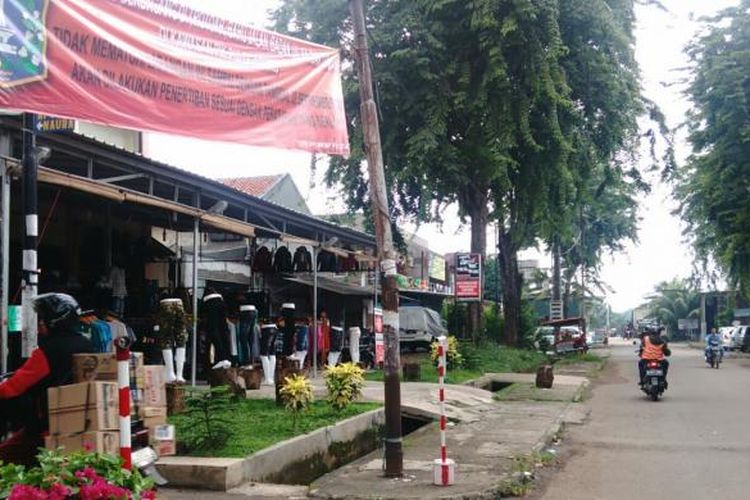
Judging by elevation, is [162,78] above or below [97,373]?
above

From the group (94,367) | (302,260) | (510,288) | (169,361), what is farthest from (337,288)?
(94,367)

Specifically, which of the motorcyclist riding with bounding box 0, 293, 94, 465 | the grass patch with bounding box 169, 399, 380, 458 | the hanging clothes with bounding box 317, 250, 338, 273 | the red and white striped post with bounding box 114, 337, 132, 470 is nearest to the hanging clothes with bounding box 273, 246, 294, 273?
the hanging clothes with bounding box 317, 250, 338, 273

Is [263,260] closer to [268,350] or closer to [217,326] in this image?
[268,350]

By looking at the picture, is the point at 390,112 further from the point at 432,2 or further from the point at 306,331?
the point at 306,331

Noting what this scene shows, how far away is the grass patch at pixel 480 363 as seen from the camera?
19.1 m

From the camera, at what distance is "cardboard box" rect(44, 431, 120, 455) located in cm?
508

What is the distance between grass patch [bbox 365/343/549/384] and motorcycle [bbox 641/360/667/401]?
4286mm

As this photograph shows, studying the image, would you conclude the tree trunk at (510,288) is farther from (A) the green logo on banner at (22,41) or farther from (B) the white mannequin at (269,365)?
(A) the green logo on banner at (22,41)

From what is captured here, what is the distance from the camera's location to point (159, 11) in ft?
20.8

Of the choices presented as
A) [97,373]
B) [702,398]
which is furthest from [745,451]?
[97,373]

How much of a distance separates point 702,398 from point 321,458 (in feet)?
37.1

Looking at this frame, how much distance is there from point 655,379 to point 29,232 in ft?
44.5

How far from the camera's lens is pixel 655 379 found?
54.7 feet

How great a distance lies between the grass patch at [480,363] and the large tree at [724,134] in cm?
901
